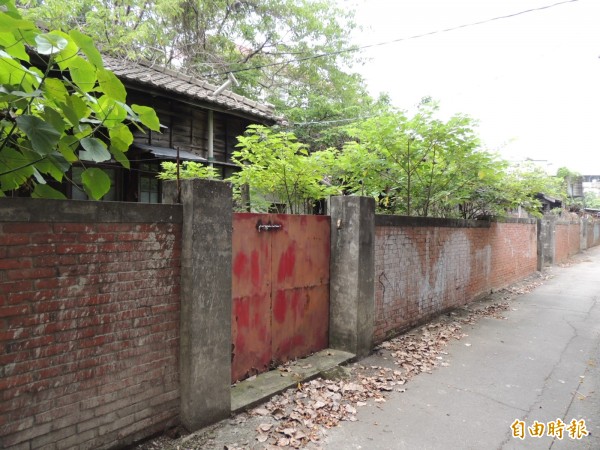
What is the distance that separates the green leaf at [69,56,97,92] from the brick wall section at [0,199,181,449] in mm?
757

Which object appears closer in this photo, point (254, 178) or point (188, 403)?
point (188, 403)

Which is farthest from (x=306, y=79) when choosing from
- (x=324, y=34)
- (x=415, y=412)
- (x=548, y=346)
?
(x=415, y=412)

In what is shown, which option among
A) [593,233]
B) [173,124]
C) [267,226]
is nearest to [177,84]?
[173,124]

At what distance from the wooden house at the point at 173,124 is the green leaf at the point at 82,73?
4.50 m

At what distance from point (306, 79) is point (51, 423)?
1598cm

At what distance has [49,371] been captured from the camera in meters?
2.42

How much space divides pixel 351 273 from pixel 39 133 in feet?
12.3

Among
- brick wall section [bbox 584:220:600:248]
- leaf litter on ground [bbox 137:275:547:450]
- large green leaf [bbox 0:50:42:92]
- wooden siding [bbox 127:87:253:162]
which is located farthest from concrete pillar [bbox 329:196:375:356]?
brick wall section [bbox 584:220:600:248]

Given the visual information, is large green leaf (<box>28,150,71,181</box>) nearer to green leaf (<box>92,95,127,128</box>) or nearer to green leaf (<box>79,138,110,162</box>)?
green leaf (<box>79,138,110,162</box>)

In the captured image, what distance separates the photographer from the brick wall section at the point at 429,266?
18.8 feet

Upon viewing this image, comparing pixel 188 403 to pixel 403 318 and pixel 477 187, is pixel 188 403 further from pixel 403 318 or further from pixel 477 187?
pixel 477 187

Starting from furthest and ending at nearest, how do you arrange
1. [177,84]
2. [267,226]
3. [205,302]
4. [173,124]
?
[173,124] → [177,84] → [267,226] → [205,302]

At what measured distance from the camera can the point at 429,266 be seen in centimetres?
689

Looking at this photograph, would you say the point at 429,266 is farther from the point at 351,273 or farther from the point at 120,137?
the point at 120,137
